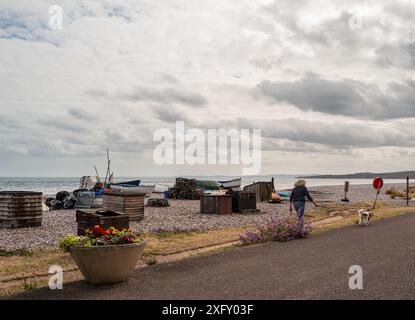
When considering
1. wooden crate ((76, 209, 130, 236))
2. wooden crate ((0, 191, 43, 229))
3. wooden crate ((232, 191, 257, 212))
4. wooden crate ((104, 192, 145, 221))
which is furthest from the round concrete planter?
wooden crate ((232, 191, 257, 212))

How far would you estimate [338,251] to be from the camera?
12641 millimetres

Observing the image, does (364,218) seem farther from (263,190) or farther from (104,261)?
(263,190)

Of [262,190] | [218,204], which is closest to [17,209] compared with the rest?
[218,204]

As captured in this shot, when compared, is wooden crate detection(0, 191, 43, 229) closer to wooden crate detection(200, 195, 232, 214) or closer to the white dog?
wooden crate detection(200, 195, 232, 214)

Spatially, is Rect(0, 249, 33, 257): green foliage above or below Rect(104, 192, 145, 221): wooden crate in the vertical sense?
below

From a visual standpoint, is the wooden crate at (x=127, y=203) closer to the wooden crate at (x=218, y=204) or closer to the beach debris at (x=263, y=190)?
the wooden crate at (x=218, y=204)

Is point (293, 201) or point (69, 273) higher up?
point (293, 201)

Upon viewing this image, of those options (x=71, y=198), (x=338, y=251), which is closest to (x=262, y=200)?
(x=71, y=198)

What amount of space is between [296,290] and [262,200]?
3088 cm

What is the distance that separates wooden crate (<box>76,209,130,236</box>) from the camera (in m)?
14.9

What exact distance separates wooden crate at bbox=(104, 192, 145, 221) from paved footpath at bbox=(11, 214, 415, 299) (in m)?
10.7

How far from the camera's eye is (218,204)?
28.4 metres
